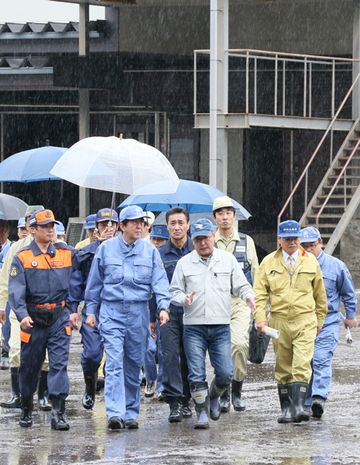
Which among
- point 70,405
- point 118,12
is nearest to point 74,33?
point 118,12

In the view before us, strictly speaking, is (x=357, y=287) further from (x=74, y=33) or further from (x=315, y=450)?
(x=315, y=450)

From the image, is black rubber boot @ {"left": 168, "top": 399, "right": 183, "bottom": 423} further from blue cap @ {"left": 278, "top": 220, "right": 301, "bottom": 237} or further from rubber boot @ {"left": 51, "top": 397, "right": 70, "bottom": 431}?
blue cap @ {"left": 278, "top": 220, "right": 301, "bottom": 237}

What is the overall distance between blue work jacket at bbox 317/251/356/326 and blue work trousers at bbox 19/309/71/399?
231 centimetres

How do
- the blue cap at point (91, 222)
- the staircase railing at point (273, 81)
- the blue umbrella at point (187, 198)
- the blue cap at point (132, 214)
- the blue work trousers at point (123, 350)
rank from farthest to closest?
the staircase railing at point (273, 81), the blue umbrella at point (187, 198), the blue cap at point (91, 222), the blue cap at point (132, 214), the blue work trousers at point (123, 350)

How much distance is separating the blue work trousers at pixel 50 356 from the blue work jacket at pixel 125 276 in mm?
274

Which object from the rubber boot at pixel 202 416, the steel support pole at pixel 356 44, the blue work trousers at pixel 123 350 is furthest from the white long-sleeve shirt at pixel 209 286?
the steel support pole at pixel 356 44

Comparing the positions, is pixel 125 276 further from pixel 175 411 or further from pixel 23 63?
pixel 23 63

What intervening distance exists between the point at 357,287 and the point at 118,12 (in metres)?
8.15

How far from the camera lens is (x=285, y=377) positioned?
1087 centimetres

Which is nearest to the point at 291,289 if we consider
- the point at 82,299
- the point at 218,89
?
the point at 82,299

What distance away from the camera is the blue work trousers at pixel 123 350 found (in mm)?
10305

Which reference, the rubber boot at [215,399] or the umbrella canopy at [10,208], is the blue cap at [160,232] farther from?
the umbrella canopy at [10,208]

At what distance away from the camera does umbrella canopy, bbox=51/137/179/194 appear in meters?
11.9

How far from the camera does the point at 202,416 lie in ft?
34.3
